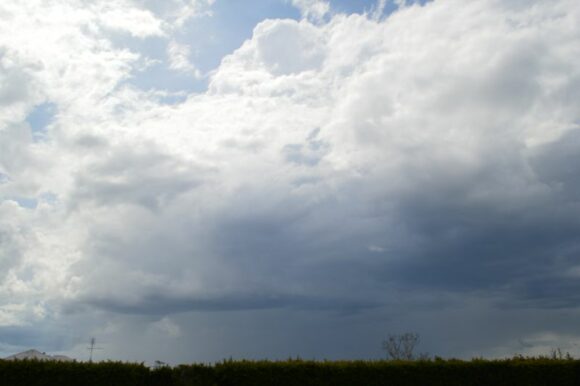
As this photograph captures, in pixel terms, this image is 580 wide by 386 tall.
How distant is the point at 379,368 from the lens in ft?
68.3

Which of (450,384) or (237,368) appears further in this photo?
(450,384)

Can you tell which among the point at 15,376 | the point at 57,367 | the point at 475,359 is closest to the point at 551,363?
the point at 475,359

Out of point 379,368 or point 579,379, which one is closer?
point 379,368

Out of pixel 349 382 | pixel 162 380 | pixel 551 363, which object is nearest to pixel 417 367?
pixel 349 382

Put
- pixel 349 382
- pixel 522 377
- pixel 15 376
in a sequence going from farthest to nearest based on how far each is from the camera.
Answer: pixel 522 377, pixel 349 382, pixel 15 376

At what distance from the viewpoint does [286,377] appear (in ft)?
65.3

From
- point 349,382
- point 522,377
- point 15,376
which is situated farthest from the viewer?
point 522,377

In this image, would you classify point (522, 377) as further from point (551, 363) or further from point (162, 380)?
point (162, 380)

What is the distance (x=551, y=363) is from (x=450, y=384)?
4736 millimetres

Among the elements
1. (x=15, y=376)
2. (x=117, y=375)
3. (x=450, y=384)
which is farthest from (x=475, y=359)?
(x=15, y=376)

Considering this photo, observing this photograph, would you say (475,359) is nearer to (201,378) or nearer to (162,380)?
(201,378)

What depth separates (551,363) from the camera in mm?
22344

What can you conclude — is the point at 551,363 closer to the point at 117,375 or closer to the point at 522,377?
the point at 522,377

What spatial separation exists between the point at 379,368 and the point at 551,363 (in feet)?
25.0
